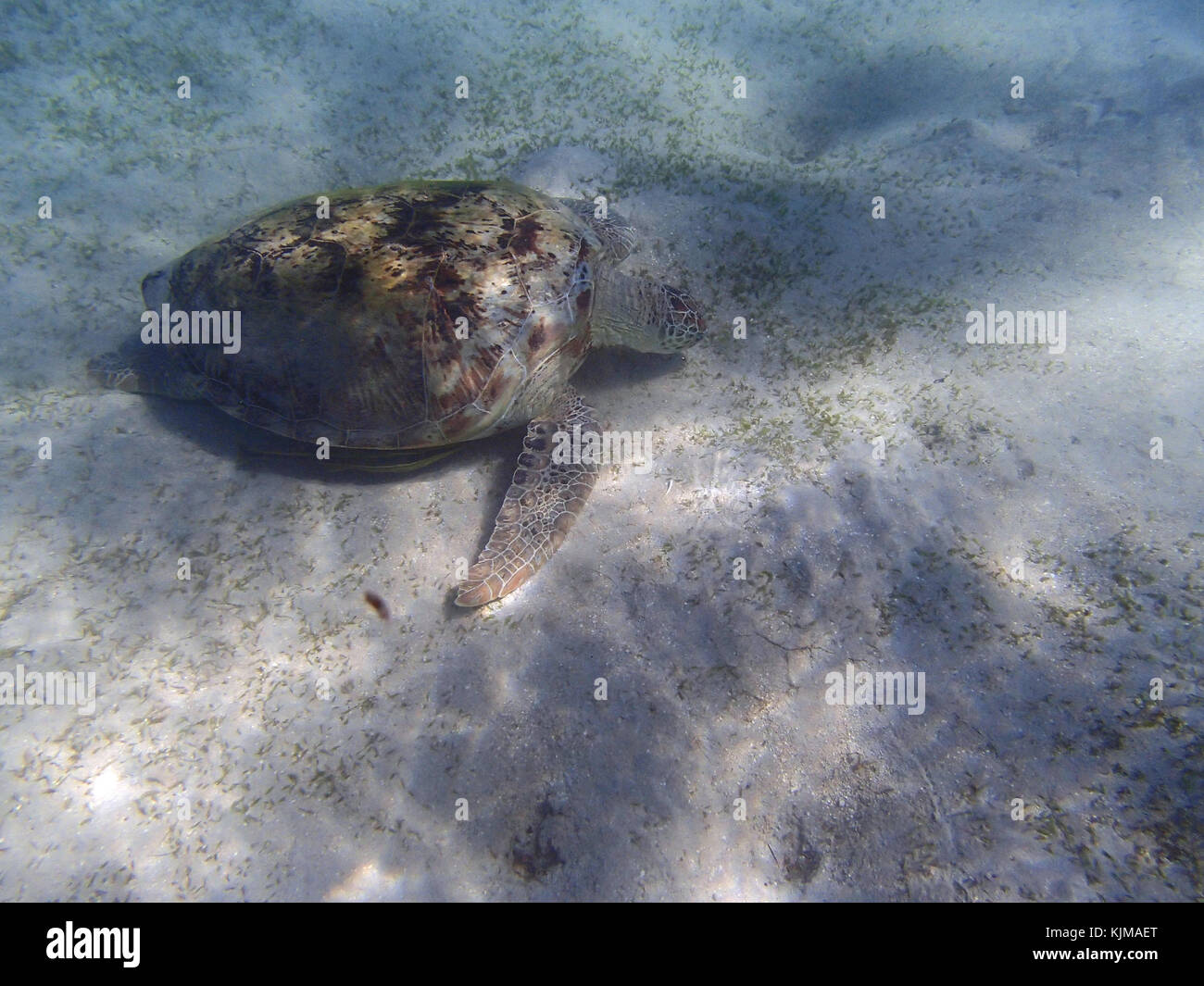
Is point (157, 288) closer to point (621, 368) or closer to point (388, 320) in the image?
point (388, 320)

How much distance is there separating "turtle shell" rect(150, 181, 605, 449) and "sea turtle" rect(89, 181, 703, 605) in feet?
0.04

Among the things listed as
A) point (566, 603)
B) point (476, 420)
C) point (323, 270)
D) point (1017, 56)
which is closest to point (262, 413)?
point (323, 270)

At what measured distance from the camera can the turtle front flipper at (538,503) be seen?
386 cm

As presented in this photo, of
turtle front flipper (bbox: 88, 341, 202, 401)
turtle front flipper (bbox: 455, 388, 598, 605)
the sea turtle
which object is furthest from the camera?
turtle front flipper (bbox: 88, 341, 202, 401)

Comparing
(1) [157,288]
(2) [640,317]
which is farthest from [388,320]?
(1) [157,288]

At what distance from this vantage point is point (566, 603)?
3.80 m

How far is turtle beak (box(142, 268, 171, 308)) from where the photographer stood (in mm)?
4936

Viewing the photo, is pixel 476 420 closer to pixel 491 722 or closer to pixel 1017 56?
pixel 491 722

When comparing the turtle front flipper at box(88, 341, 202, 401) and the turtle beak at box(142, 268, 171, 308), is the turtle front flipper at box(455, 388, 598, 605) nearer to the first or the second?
the turtle front flipper at box(88, 341, 202, 401)

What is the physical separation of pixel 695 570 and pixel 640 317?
99.5 inches

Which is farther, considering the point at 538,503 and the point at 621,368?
the point at 621,368

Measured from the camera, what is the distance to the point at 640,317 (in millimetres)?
4898

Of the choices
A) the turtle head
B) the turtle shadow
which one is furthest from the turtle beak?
the turtle head

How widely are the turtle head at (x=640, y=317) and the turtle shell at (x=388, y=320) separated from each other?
0.30m
